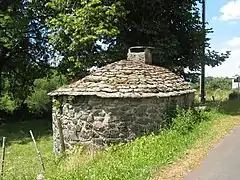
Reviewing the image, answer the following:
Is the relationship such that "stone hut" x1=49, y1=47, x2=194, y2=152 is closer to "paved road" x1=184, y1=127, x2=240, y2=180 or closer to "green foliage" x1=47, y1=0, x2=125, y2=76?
"paved road" x1=184, y1=127, x2=240, y2=180

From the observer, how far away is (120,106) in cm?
1349

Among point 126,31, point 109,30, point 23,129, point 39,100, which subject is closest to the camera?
point 109,30

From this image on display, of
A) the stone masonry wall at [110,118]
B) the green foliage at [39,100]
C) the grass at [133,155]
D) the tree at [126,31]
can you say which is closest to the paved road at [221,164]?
the grass at [133,155]

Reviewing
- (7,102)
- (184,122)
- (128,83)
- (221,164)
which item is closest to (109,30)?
(128,83)

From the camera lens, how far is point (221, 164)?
9.17m

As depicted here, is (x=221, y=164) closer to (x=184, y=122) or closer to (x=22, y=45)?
(x=184, y=122)

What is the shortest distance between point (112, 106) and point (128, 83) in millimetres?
1239

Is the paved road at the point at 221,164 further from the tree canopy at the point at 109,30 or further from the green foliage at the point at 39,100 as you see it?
the green foliage at the point at 39,100

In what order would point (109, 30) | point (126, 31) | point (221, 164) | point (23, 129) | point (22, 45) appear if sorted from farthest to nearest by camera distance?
point (22, 45)
point (23, 129)
point (126, 31)
point (109, 30)
point (221, 164)

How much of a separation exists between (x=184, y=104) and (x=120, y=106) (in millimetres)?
3802

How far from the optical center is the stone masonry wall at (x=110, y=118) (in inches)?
531

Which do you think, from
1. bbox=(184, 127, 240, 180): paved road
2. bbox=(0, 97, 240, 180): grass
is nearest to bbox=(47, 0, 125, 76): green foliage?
bbox=(0, 97, 240, 180): grass

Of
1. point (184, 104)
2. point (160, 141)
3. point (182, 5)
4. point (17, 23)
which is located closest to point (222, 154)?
point (160, 141)

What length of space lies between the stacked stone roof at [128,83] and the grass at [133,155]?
4.38 feet
